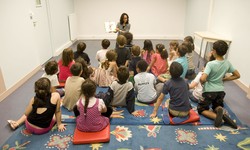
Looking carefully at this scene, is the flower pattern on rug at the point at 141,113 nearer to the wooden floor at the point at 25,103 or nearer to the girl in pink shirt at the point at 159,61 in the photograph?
the girl in pink shirt at the point at 159,61

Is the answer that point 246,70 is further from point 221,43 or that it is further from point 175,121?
point 175,121

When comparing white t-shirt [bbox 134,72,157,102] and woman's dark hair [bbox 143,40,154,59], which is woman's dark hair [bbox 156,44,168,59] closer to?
woman's dark hair [bbox 143,40,154,59]

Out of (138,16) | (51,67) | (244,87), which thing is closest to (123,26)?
(138,16)

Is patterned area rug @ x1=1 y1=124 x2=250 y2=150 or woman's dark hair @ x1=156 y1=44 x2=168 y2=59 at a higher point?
woman's dark hair @ x1=156 y1=44 x2=168 y2=59

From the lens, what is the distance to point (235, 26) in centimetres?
376

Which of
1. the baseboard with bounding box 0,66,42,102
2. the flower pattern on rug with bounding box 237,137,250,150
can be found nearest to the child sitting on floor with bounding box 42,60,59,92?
the baseboard with bounding box 0,66,42,102

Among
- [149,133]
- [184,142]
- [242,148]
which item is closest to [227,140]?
[242,148]

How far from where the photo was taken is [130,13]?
22.6 ft

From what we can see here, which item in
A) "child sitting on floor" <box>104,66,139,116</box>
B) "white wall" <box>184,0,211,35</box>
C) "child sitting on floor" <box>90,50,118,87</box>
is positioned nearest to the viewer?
"child sitting on floor" <box>104,66,139,116</box>

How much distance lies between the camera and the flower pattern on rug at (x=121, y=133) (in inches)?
86.5

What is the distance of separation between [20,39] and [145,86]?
2314 mm

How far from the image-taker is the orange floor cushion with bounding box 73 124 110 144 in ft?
6.88

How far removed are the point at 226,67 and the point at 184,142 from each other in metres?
1.00

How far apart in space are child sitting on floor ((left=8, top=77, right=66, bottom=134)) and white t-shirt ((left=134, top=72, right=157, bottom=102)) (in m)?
1.05
